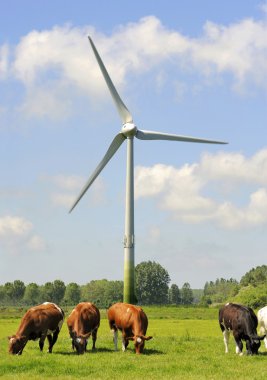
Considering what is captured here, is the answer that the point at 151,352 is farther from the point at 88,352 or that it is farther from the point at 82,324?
the point at 82,324

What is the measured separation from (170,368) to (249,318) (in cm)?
429

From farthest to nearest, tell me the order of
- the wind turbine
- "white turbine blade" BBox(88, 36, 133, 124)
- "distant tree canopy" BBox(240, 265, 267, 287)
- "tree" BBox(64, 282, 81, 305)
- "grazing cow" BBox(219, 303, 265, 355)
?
"distant tree canopy" BBox(240, 265, 267, 287) → "tree" BBox(64, 282, 81, 305) → "white turbine blade" BBox(88, 36, 133, 124) → the wind turbine → "grazing cow" BBox(219, 303, 265, 355)

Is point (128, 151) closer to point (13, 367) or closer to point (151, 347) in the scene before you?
point (151, 347)

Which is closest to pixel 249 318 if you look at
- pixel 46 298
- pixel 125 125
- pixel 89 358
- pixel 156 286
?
pixel 89 358

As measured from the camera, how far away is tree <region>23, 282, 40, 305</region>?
176 m

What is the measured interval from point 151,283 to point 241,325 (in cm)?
13273

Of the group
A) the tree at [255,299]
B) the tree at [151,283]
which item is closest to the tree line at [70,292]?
the tree at [151,283]

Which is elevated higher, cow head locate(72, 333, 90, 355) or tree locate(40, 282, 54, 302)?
tree locate(40, 282, 54, 302)

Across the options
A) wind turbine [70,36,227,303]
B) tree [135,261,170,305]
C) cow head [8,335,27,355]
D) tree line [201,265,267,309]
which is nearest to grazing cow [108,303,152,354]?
Answer: cow head [8,335,27,355]

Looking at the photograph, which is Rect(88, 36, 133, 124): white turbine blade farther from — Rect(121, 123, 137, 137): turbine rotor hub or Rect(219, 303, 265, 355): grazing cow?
Rect(219, 303, 265, 355): grazing cow

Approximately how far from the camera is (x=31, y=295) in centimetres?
17550

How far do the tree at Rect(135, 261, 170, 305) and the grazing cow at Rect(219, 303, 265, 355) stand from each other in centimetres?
12957

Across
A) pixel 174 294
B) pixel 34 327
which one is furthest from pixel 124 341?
pixel 174 294

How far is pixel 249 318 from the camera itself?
22.7m
